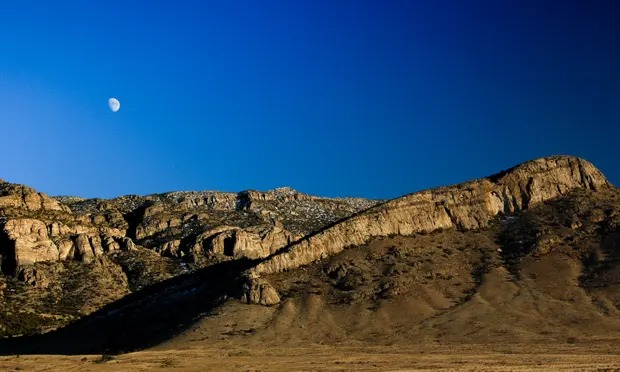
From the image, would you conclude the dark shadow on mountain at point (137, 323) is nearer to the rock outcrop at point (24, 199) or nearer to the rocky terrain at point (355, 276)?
the rocky terrain at point (355, 276)

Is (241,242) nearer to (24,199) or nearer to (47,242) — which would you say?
(47,242)

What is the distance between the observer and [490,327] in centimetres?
7306

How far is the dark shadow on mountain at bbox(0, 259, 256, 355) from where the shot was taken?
83125 mm

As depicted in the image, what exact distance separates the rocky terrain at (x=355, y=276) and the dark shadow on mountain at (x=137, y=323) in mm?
329

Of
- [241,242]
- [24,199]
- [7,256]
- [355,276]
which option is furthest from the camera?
[24,199]

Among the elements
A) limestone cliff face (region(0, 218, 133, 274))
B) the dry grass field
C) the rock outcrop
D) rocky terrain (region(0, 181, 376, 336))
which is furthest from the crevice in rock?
the dry grass field

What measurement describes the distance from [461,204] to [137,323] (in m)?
58.0

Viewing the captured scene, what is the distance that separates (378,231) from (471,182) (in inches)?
888

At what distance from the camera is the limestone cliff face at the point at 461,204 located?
103 meters

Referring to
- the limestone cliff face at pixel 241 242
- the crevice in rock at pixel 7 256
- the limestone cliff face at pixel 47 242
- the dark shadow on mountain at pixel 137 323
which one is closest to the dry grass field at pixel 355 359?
the dark shadow on mountain at pixel 137 323

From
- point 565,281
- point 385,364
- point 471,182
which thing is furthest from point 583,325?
point 471,182

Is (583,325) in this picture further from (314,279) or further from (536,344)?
(314,279)

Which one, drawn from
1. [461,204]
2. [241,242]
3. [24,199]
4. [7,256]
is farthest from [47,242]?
[461,204]

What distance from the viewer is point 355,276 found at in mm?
92875
